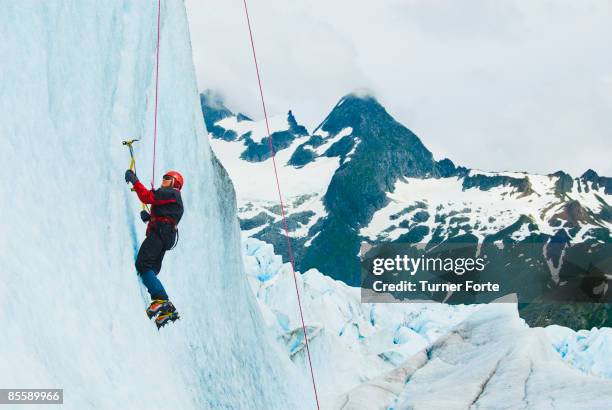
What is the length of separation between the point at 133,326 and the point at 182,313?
2598 mm

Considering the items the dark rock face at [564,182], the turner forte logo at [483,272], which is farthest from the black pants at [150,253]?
the dark rock face at [564,182]

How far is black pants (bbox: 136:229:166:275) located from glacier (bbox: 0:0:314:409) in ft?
0.80

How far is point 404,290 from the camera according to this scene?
146 meters

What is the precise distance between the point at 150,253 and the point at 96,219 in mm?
782

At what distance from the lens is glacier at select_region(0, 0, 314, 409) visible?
18.2 feet

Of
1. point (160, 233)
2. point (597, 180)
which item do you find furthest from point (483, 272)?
point (160, 233)

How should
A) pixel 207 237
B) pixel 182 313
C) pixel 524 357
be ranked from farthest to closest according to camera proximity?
pixel 524 357 < pixel 207 237 < pixel 182 313

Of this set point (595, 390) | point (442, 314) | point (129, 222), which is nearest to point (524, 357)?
point (595, 390)

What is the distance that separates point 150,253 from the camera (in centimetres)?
753

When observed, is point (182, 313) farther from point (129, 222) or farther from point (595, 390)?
point (595, 390)

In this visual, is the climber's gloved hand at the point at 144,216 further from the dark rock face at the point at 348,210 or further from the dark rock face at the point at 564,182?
the dark rock face at the point at 564,182

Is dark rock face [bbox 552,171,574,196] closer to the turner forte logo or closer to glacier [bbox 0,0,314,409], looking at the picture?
the turner forte logo

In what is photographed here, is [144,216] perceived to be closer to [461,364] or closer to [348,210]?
[461,364]

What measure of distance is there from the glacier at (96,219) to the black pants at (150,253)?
243 millimetres
